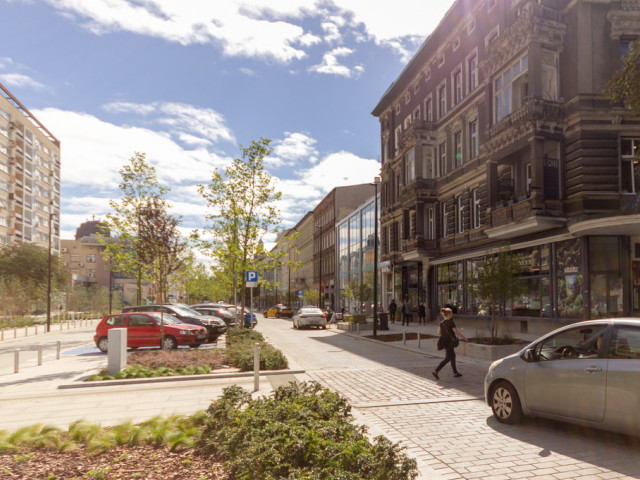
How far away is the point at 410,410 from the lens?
8.03 m

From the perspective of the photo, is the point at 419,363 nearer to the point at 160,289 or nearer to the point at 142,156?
the point at 160,289

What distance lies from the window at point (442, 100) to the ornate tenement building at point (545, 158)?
1.25 meters

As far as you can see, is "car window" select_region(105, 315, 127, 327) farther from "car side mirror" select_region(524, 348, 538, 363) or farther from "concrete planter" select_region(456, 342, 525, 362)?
"car side mirror" select_region(524, 348, 538, 363)

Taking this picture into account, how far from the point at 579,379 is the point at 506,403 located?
4.20 ft

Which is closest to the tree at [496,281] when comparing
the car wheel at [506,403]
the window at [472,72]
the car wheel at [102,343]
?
the car wheel at [506,403]

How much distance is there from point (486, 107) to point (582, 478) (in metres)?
24.7

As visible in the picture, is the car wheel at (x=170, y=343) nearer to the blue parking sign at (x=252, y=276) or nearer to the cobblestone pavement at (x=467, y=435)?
the blue parking sign at (x=252, y=276)

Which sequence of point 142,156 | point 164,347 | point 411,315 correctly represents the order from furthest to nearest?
point 411,315 < point 142,156 < point 164,347

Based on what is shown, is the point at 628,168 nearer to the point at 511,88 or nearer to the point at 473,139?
the point at 511,88

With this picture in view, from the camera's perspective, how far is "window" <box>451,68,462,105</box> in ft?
101

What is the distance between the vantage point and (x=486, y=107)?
26.6 meters

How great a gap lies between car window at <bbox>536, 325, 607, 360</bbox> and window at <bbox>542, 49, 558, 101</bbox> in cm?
1728

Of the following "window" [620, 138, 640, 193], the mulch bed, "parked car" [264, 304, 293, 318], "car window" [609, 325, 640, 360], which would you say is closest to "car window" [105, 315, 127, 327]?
the mulch bed

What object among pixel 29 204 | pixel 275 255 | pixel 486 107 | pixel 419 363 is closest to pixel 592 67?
pixel 486 107
